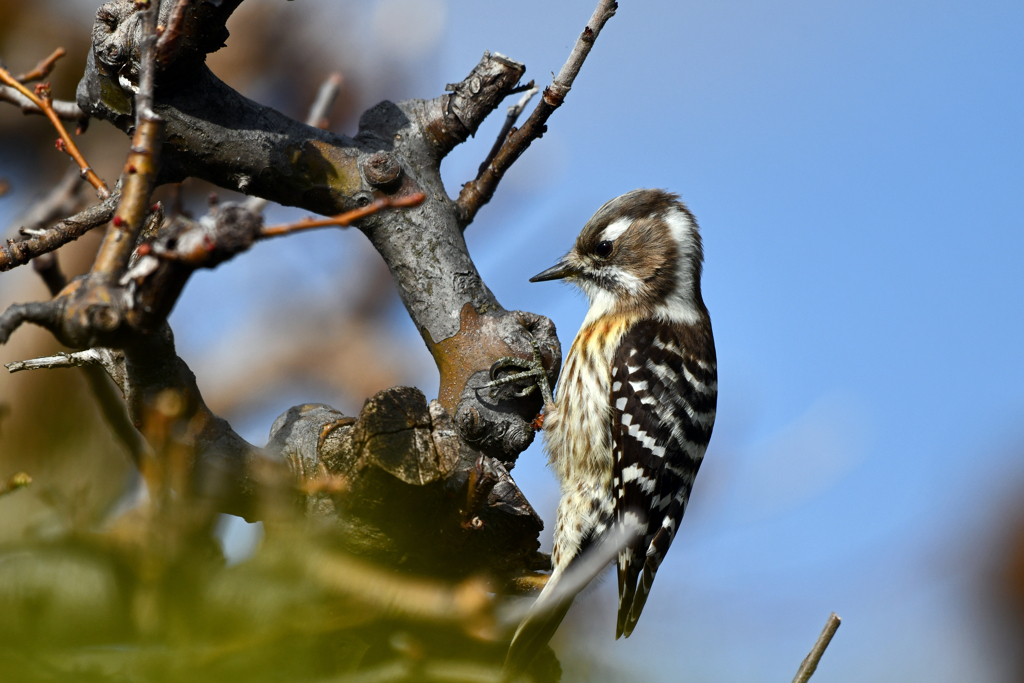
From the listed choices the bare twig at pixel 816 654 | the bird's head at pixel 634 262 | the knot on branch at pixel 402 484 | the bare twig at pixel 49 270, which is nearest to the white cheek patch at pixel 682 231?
the bird's head at pixel 634 262

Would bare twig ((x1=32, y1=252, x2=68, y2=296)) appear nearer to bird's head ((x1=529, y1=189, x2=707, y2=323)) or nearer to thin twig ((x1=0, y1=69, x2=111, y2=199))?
thin twig ((x1=0, y1=69, x2=111, y2=199))

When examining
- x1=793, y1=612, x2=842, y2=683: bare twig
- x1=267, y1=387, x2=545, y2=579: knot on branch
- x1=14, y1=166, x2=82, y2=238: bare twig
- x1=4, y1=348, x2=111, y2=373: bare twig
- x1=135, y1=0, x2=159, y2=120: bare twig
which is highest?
x1=14, y1=166, x2=82, y2=238: bare twig

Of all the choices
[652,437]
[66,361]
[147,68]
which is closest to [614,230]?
[652,437]

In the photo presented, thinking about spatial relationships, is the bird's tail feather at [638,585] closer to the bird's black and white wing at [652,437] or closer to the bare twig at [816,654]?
the bird's black and white wing at [652,437]

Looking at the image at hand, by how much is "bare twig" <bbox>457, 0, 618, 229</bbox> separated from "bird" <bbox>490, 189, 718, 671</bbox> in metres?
0.78

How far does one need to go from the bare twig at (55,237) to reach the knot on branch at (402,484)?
2.23 feet

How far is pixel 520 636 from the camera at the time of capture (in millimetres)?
1721

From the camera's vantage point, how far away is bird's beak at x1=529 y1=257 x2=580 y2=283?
12.3 feet

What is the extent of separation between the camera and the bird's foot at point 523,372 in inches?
88.0

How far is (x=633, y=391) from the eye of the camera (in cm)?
328

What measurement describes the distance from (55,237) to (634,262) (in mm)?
2516

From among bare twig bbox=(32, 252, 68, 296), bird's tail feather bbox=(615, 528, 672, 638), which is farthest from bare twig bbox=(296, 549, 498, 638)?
bare twig bbox=(32, 252, 68, 296)

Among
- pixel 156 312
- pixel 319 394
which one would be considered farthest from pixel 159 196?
pixel 156 312

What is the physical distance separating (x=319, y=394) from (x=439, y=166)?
11.6ft
